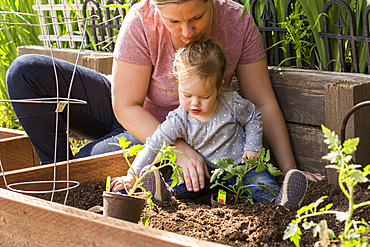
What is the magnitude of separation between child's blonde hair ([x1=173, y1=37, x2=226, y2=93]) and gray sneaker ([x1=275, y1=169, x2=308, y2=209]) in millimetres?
482

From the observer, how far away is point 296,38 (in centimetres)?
185

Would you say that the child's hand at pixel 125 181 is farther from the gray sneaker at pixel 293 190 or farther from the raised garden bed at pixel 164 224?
the gray sneaker at pixel 293 190

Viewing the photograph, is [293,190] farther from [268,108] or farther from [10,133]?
[10,133]

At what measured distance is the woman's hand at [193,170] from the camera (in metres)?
1.56

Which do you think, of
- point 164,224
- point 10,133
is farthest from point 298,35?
point 10,133

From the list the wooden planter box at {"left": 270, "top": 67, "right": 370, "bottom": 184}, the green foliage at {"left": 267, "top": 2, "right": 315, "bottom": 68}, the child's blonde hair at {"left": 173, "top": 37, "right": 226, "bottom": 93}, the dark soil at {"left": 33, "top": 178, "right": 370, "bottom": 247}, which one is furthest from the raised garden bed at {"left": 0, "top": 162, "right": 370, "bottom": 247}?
the green foliage at {"left": 267, "top": 2, "right": 315, "bottom": 68}

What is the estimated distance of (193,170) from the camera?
158 centimetres

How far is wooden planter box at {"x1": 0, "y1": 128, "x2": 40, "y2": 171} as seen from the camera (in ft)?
7.38

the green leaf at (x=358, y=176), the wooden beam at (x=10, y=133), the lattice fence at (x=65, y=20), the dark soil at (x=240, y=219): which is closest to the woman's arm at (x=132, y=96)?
the dark soil at (x=240, y=219)

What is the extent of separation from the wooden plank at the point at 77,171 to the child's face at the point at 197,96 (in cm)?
42

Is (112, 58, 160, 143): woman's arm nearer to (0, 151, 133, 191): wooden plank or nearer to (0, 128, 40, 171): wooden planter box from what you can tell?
(0, 151, 133, 191): wooden plank

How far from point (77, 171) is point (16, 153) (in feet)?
2.51

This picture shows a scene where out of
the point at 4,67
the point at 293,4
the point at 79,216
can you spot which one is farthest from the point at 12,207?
the point at 4,67

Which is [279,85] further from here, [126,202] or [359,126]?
[126,202]
